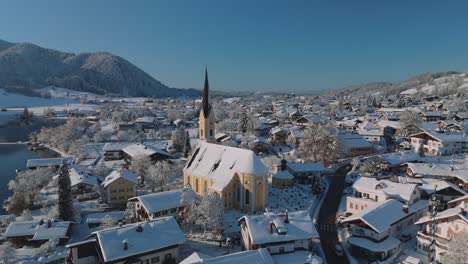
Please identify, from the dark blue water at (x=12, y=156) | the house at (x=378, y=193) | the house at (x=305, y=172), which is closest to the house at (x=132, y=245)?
the house at (x=378, y=193)

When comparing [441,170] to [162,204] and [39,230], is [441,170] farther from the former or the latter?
[39,230]

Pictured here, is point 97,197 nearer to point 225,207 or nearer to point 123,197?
point 123,197

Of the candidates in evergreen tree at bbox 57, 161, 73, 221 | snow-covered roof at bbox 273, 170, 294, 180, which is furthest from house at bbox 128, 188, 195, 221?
snow-covered roof at bbox 273, 170, 294, 180

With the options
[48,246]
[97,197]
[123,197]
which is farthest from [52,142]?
[48,246]

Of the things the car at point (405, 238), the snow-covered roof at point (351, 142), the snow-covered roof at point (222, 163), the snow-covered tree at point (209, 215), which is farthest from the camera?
the snow-covered roof at point (351, 142)

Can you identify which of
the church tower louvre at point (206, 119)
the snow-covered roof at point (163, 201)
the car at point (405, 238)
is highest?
the church tower louvre at point (206, 119)

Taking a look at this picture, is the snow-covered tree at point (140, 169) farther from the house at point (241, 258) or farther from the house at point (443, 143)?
the house at point (443, 143)
